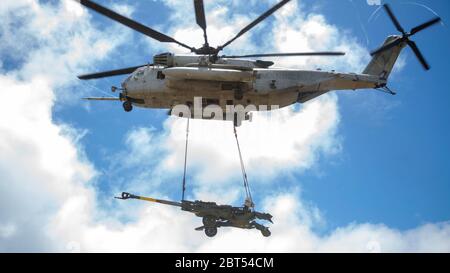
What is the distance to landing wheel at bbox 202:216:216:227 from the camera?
25516mm

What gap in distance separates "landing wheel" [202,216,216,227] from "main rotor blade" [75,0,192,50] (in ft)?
29.6

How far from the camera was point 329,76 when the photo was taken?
25547mm

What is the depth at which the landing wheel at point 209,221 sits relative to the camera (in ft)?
83.7

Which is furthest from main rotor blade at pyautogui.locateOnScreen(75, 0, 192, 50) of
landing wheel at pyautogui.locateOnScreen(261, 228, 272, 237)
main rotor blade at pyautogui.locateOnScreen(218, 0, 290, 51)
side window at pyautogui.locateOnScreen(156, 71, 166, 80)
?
landing wheel at pyautogui.locateOnScreen(261, 228, 272, 237)

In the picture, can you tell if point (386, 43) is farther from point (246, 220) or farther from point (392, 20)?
point (246, 220)

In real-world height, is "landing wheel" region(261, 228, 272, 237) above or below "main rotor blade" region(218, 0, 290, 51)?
below

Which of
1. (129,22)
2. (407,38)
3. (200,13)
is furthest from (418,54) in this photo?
(129,22)

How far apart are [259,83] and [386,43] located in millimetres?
8585

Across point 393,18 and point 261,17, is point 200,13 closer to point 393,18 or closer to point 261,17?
point 261,17

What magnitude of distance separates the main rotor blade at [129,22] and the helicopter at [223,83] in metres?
0.56

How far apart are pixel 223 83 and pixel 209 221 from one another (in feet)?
23.4

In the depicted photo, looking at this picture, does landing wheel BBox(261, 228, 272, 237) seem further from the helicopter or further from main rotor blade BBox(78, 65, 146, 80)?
main rotor blade BBox(78, 65, 146, 80)
